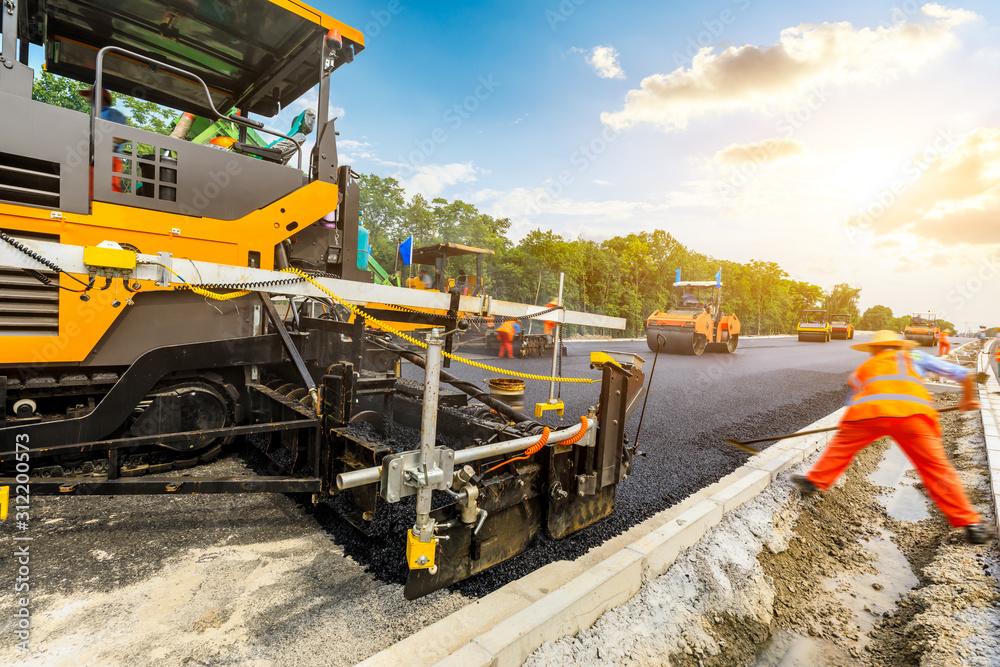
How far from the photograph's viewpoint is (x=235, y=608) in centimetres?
216

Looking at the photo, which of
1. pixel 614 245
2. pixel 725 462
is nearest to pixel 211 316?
pixel 725 462

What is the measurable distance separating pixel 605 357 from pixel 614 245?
3081 centimetres

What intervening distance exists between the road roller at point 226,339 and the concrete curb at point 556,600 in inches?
6.9

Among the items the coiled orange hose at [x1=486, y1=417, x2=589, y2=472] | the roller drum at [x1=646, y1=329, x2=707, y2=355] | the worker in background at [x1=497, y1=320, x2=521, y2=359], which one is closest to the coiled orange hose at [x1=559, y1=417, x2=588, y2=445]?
the coiled orange hose at [x1=486, y1=417, x2=589, y2=472]

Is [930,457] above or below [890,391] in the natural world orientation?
below

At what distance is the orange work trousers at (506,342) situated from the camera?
11672 mm

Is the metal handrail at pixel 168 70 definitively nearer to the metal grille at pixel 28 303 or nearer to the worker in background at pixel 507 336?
the metal grille at pixel 28 303

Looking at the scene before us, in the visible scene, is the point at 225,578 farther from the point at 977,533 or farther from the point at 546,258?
the point at 546,258

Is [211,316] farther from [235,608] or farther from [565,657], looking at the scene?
[565,657]

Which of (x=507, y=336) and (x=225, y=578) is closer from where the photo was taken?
(x=225, y=578)

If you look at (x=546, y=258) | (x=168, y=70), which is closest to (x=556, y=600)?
(x=168, y=70)

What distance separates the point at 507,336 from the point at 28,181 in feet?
31.7

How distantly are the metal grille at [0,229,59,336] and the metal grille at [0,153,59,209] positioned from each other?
18 cm

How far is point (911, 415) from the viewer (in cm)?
289
